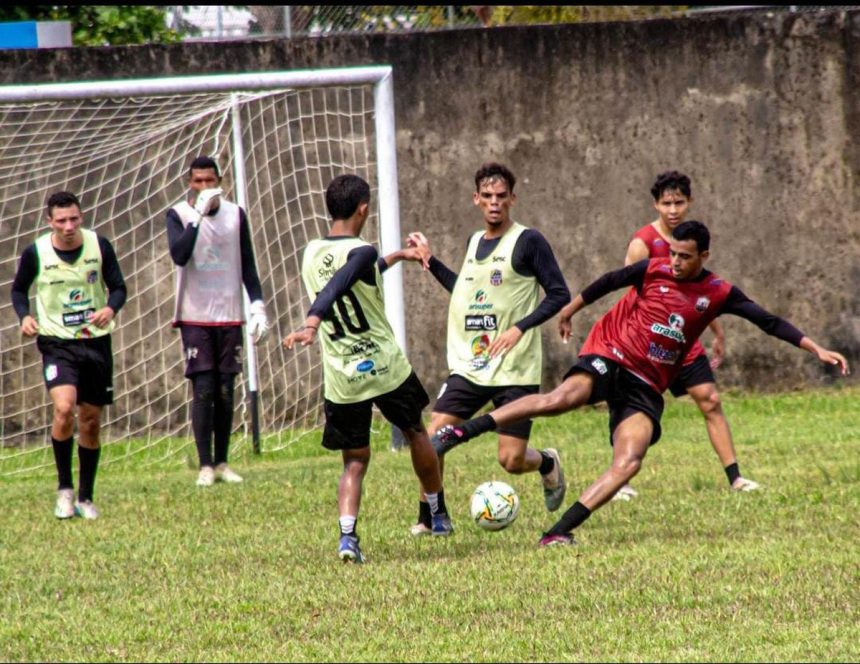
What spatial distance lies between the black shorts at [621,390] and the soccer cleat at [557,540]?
63 centimetres

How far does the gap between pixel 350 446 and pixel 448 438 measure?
48 cm

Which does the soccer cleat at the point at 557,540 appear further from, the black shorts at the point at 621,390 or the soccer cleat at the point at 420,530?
the soccer cleat at the point at 420,530

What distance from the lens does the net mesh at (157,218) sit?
12.3 m

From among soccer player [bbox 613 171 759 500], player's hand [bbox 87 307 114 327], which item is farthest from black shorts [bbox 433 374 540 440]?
player's hand [bbox 87 307 114 327]

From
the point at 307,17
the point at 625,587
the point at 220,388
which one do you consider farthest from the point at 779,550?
the point at 307,17

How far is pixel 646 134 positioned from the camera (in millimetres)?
12984

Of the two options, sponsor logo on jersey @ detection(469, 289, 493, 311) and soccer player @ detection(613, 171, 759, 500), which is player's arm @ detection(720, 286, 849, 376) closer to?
soccer player @ detection(613, 171, 759, 500)

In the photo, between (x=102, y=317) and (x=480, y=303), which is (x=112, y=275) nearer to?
(x=102, y=317)

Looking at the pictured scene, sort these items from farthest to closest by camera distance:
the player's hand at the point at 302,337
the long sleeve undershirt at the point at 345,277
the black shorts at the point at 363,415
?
1. the black shorts at the point at 363,415
2. the long sleeve undershirt at the point at 345,277
3. the player's hand at the point at 302,337

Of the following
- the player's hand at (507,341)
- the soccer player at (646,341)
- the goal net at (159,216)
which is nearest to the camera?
the soccer player at (646,341)

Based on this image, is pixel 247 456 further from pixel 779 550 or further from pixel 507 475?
pixel 779 550

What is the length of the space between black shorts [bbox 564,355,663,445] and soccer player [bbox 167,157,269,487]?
340 centimetres

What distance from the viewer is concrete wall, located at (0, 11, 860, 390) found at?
42.6 ft

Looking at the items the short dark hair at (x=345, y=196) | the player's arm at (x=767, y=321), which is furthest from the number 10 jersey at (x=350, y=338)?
the player's arm at (x=767, y=321)
